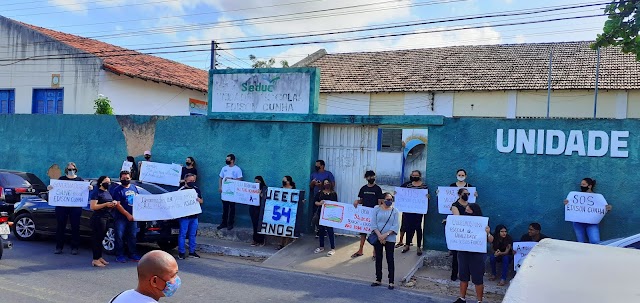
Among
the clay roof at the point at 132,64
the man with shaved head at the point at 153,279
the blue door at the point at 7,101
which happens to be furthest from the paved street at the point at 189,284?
the blue door at the point at 7,101

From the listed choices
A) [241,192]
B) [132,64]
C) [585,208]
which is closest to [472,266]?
[585,208]

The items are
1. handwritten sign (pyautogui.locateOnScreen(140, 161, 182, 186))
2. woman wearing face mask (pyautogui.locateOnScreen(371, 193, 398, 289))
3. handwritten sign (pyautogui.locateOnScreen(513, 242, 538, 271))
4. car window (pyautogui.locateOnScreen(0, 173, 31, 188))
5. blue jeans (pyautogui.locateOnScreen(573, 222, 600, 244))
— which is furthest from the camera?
handwritten sign (pyautogui.locateOnScreen(140, 161, 182, 186))

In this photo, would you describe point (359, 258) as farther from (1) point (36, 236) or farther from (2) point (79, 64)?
(2) point (79, 64)

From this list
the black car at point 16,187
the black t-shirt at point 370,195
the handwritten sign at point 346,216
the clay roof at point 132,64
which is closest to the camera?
the handwritten sign at point 346,216

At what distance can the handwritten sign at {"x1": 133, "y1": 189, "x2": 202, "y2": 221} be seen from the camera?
34.0 ft

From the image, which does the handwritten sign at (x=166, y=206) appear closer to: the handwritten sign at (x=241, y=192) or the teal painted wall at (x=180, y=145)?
the handwritten sign at (x=241, y=192)

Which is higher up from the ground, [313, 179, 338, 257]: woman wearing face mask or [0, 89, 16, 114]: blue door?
[0, 89, 16, 114]: blue door

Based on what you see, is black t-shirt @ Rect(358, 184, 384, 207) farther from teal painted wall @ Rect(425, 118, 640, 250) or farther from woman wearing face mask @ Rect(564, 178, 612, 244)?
woman wearing face mask @ Rect(564, 178, 612, 244)

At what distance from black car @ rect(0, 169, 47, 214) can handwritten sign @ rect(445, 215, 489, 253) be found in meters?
10.3

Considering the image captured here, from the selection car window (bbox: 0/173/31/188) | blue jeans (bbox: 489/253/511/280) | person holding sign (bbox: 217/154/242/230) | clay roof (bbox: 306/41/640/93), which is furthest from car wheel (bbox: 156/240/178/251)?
clay roof (bbox: 306/41/640/93)

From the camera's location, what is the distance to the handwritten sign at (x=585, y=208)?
31.9 ft

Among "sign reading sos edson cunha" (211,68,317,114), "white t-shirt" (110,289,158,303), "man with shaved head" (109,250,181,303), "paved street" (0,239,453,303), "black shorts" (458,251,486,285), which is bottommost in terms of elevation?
"paved street" (0,239,453,303)

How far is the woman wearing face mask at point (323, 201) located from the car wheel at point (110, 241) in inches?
154

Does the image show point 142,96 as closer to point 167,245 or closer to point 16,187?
point 16,187
